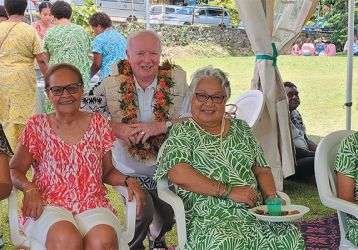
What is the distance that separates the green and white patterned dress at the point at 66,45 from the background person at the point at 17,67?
34 centimetres

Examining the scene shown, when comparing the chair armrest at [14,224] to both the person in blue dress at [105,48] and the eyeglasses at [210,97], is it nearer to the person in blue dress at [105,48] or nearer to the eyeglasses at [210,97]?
the eyeglasses at [210,97]

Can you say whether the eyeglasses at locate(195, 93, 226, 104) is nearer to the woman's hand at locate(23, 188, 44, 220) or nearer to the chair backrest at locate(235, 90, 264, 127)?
the woman's hand at locate(23, 188, 44, 220)

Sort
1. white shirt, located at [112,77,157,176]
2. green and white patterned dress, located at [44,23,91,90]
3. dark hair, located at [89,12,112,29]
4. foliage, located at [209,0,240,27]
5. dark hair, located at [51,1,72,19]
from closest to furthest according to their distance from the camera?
white shirt, located at [112,77,157,176]
green and white patterned dress, located at [44,23,91,90]
dark hair, located at [51,1,72,19]
dark hair, located at [89,12,112,29]
foliage, located at [209,0,240,27]

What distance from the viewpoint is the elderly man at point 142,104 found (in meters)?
3.35

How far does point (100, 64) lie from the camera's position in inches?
260

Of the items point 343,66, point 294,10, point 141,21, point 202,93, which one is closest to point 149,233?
point 202,93

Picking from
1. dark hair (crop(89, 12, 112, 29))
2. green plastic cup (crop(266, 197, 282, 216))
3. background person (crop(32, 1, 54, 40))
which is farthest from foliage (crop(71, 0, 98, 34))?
green plastic cup (crop(266, 197, 282, 216))

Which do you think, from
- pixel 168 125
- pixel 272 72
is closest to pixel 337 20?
pixel 272 72

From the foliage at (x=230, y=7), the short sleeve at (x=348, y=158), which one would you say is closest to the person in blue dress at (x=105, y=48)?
the short sleeve at (x=348, y=158)

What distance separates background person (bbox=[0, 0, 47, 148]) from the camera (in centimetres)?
565

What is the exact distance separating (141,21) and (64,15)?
13.8 m

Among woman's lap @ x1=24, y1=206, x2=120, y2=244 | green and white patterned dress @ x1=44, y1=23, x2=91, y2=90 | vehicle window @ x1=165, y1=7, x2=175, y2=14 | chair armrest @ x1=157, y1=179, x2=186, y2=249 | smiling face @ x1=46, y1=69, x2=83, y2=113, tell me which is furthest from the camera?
vehicle window @ x1=165, y1=7, x2=175, y2=14

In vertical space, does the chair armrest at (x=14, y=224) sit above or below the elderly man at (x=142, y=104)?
below

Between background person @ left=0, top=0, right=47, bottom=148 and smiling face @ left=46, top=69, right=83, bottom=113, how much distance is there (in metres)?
2.85
